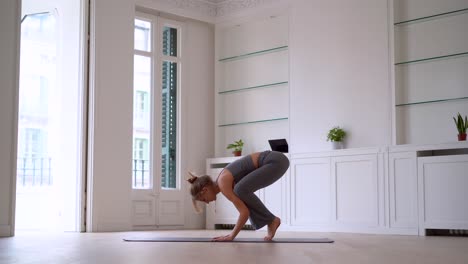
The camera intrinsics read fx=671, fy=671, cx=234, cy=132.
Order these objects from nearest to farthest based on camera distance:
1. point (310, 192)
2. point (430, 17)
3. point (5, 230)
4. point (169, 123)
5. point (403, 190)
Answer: point (5, 230) < point (403, 190) < point (430, 17) < point (310, 192) < point (169, 123)

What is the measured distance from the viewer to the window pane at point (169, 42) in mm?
8453

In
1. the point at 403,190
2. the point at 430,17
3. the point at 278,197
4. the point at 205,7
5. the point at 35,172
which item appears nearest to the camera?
the point at 403,190

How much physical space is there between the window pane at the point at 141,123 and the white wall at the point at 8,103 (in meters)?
1.85

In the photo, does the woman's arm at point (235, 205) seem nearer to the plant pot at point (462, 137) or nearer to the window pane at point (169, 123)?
the plant pot at point (462, 137)

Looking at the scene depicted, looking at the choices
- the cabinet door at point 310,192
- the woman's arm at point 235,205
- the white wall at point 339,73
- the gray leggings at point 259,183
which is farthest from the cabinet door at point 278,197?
the woman's arm at point 235,205

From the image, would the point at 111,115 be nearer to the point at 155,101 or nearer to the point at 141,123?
the point at 141,123

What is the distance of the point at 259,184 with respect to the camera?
5.11m

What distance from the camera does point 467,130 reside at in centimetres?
653

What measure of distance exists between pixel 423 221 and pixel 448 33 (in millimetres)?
1901

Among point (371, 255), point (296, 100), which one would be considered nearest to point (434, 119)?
point (296, 100)

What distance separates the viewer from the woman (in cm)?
498

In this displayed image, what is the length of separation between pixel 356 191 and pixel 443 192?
96 cm

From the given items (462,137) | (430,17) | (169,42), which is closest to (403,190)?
(462,137)

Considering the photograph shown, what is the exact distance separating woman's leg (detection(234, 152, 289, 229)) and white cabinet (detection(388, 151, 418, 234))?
6.02ft
